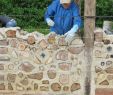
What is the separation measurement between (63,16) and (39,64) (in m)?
0.71

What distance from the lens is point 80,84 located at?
27.2 feet

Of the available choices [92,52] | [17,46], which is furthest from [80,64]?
[17,46]

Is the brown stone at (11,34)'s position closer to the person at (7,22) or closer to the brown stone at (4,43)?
the brown stone at (4,43)

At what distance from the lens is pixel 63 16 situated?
842 cm

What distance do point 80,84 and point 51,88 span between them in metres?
0.37

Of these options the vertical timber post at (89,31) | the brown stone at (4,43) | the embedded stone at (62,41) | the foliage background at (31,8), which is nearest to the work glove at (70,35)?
the embedded stone at (62,41)

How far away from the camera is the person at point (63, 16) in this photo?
8.38 meters

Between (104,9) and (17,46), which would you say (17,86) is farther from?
(104,9)

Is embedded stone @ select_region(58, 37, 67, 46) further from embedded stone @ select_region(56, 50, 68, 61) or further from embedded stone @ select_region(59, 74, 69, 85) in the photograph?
embedded stone @ select_region(59, 74, 69, 85)

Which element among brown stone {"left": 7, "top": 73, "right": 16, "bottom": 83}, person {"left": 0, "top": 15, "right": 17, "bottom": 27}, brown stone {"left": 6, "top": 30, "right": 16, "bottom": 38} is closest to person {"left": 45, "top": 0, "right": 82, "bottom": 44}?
brown stone {"left": 6, "top": 30, "right": 16, "bottom": 38}

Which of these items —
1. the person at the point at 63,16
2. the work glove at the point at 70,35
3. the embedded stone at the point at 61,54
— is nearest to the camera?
the work glove at the point at 70,35

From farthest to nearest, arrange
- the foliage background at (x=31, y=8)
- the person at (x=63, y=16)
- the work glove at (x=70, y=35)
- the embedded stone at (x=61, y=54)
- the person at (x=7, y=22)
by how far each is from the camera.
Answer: the foliage background at (x=31, y=8)
the person at (x=7, y=22)
the person at (x=63, y=16)
the embedded stone at (x=61, y=54)
the work glove at (x=70, y=35)

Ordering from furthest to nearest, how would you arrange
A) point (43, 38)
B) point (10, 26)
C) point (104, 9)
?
1. point (104, 9)
2. point (10, 26)
3. point (43, 38)

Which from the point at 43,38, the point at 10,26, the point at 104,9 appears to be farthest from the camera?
the point at 104,9
